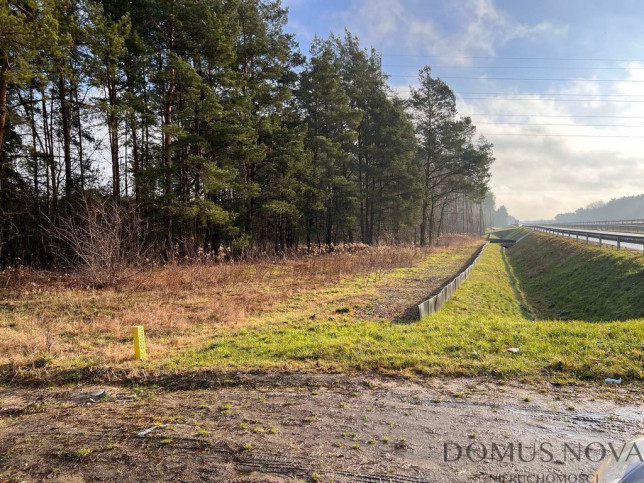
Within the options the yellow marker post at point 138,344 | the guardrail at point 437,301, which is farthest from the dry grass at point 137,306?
the guardrail at point 437,301

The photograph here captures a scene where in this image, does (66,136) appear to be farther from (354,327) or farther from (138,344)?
(354,327)

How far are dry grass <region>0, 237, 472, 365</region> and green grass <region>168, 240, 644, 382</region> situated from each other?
61.8 inches

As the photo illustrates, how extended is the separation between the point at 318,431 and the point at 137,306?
8508 millimetres

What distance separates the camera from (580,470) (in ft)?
9.19

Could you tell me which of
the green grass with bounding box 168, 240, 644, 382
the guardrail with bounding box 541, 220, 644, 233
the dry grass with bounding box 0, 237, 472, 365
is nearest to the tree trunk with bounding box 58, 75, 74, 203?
the dry grass with bounding box 0, 237, 472, 365

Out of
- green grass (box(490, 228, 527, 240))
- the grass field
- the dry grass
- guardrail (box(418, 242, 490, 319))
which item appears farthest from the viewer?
green grass (box(490, 228, 527, 240))

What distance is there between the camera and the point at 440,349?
6.06 meters

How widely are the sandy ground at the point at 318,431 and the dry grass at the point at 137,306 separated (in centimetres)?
218

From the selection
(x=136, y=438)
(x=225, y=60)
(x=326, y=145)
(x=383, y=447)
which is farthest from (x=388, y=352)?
(x=326, y=145)

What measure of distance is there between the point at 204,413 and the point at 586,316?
12757 mm

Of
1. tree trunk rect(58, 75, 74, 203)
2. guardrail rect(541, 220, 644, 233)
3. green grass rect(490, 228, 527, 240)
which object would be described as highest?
tree trunk rect(58, 75, 74, 203)

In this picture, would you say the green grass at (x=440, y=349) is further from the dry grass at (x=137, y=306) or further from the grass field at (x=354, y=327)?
the dry grass at (x=137, y=306)

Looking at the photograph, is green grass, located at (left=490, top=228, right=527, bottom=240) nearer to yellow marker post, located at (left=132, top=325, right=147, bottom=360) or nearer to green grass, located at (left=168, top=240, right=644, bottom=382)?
green grass, located at (left=168, top=240, right=644, bottom=382)

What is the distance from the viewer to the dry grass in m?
6.83
